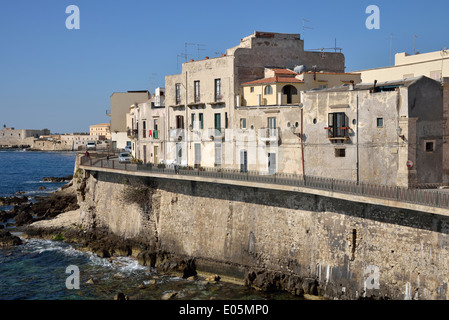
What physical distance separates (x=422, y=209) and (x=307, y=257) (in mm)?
8592

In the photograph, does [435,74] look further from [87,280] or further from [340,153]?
[87,280]

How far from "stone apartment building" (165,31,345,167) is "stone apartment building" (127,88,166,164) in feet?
5.42

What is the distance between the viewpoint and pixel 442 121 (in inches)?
1078

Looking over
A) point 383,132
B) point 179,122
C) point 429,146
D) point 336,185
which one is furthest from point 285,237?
point 179,122

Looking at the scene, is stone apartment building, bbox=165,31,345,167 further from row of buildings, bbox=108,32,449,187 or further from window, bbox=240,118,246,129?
window, bbox=240,118,246,129

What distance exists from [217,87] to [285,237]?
48.1ft

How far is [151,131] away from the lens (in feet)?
153

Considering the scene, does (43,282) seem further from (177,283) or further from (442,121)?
(442,121)

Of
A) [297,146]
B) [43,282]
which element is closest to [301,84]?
[297,146]

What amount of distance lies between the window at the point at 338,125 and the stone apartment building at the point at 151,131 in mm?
18770

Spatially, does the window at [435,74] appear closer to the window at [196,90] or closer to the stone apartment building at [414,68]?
the stone apartment building at [414,68]

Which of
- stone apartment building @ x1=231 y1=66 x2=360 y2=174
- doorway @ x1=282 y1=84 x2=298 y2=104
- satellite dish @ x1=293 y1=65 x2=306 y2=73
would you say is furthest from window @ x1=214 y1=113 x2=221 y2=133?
satellite dish @ x1=293 y1=65 x2=306 y2=73

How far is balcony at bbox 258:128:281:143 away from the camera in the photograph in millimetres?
33500

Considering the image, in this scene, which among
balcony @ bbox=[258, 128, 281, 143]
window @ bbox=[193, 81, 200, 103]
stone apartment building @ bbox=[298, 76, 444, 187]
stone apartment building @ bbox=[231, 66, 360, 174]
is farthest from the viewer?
window @ bbox=[193, 81, 200, 103]
